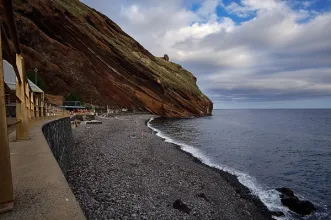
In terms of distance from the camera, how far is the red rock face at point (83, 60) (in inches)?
2491

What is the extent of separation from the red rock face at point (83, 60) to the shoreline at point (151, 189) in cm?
5146

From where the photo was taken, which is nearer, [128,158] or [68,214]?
[68,214]

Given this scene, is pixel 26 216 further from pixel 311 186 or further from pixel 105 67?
pixel 105 67

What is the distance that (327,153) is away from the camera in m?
31.7

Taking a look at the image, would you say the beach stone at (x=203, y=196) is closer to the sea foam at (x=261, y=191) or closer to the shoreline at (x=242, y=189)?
the shoreline at (x=242, y=189)

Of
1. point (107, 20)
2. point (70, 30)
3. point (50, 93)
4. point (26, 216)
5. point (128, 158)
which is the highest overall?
point (107, 20)

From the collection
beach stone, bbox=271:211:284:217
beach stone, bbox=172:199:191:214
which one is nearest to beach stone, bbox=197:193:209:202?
beach stone, bbox=172:199:191:214

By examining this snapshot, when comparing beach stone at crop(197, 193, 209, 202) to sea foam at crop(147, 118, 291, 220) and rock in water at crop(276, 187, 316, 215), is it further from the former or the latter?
rock in water at crop(276, 187, 316, 215)

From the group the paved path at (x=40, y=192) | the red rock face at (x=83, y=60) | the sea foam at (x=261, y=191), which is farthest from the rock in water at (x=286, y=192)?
the red rock face at (x=83, y=60)

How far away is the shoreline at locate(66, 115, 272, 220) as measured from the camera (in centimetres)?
1004

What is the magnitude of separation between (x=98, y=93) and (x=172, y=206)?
64615mm

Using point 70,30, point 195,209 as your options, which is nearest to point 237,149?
point 195,209

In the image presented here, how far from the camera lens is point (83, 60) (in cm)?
6894

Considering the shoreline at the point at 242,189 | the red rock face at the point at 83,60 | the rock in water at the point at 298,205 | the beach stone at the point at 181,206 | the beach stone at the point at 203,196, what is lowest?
the rock in water at the point at 298,205
